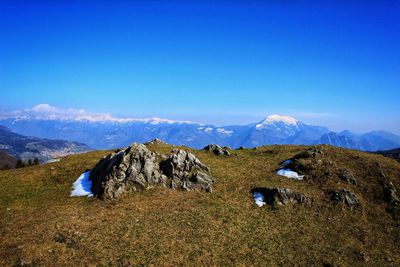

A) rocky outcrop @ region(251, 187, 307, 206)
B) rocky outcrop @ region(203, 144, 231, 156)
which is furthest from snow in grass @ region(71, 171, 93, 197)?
rocky outcrop @ region(251, 187, 307, 206)

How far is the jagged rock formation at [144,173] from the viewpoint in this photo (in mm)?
39500

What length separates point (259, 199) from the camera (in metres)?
39.2

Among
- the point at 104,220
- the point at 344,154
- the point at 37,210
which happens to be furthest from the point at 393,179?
the point at 37,210

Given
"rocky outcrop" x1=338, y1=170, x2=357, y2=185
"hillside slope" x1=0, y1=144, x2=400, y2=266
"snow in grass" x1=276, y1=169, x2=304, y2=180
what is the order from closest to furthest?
"hillside slope" x1=0, y1=144, x2=400, y2=266 → "rocky outcrop" x1=338, y1=170, x2=357, y2=185 → "snow in grass" x1=276, y1=169, x2=304, y2=180

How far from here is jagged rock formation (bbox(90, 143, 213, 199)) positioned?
130ft

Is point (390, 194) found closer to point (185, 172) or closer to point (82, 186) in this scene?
point (185, 172)

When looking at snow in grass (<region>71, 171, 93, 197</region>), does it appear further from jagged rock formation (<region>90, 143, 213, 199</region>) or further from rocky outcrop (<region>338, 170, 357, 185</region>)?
rocky outcrop (<region>338, 170, 357, 185</region>)

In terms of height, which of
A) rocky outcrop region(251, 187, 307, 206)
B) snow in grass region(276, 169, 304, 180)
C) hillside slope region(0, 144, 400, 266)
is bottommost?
hillside slope region(0, 144, 400, 266)

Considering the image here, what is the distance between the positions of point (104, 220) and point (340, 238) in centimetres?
2473

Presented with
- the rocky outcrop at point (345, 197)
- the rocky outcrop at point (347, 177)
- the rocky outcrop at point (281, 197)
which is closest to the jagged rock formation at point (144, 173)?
the rocky outcrop at point (281, 197)

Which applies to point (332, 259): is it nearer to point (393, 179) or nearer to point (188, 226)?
point (188, 226)

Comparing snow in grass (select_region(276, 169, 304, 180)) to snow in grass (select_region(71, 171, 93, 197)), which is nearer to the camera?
snow in grass (select_region(71, 171, 93, 197))

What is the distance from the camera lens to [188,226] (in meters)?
32.7

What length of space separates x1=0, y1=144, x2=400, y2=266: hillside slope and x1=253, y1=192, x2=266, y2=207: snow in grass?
0.64m
